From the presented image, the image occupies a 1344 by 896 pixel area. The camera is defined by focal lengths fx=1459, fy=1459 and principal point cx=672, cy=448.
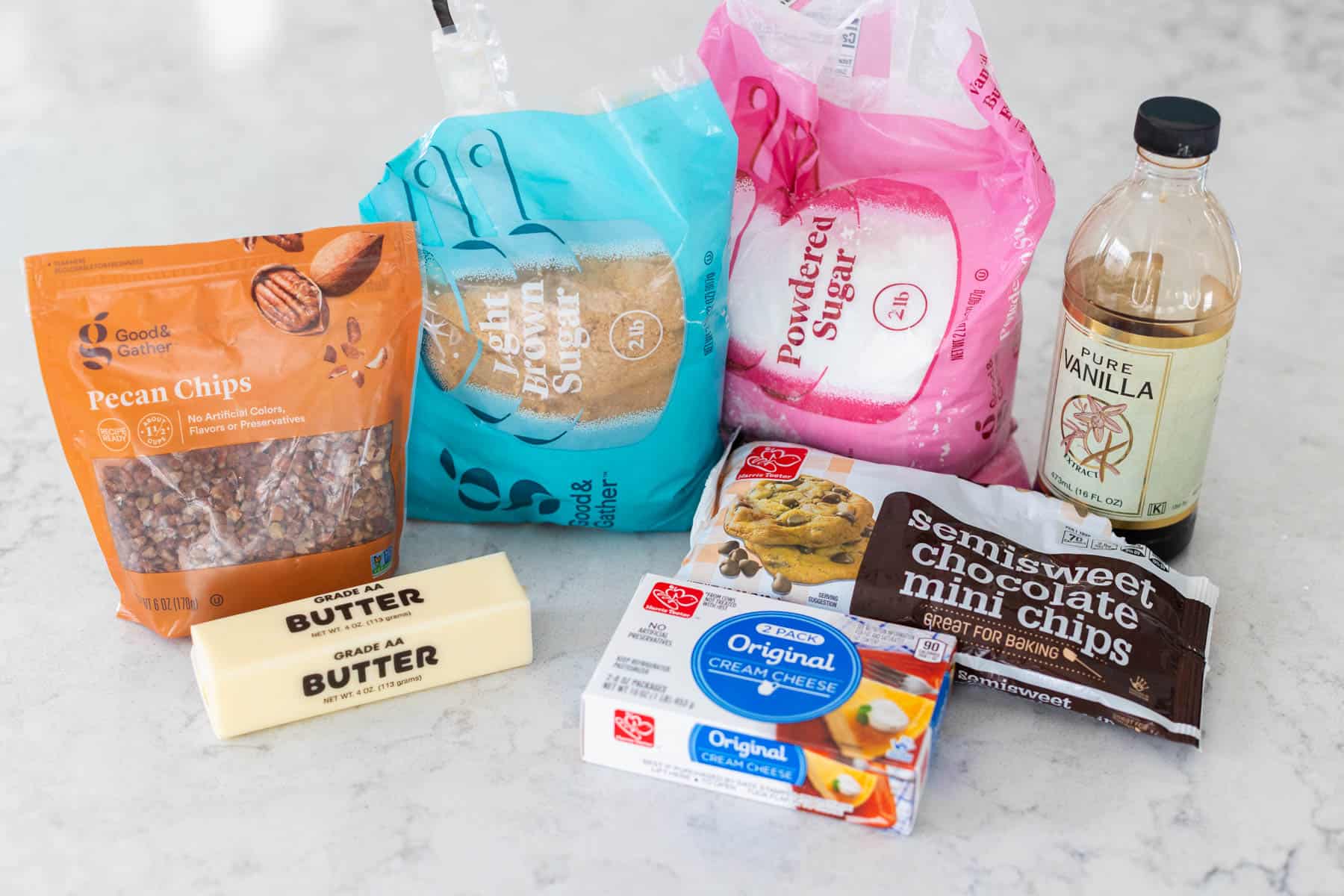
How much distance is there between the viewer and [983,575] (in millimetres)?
1170

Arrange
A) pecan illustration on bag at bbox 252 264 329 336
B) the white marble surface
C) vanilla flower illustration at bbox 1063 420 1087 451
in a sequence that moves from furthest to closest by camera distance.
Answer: vanilla flower illustration at bbox 1063 420 1087 451, pecan illustration on bag at bbox 252 264 329 336, the white marble surface

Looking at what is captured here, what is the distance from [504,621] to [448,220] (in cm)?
34

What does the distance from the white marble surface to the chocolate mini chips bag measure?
48mm

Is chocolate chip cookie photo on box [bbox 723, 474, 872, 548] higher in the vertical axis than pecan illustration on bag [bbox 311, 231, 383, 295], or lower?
lower

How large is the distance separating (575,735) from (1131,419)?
1.71 ft

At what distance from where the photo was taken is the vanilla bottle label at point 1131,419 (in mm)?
1179

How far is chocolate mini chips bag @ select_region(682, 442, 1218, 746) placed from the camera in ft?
3.64

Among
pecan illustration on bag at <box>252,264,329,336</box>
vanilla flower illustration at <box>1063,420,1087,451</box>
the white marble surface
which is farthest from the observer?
vanilla flower illustration at <box>1063,420,1087,451</box>

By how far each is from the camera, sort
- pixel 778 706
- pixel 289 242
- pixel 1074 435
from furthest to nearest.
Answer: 1. pixel 1074 435
2. pixel 289 242
3. pixel 778 706

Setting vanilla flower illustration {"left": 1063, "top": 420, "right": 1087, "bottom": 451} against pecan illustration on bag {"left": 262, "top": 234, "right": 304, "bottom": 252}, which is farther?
vanilla flower illustration {"left": 1063, "top": 420, "right": 1087, "bottom": 451}

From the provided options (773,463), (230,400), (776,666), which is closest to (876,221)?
(773,463)

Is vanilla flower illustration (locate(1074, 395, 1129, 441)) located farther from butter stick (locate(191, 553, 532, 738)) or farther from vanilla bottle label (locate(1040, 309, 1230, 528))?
butter stick (locate(191, 553, 532, 738))

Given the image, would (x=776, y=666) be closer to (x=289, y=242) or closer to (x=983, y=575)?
(x=983, y=575)

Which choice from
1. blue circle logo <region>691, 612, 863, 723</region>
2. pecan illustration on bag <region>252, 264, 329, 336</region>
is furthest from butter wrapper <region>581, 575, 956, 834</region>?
pecan illustration on bag <region>252, 264, 329, 336</region>
